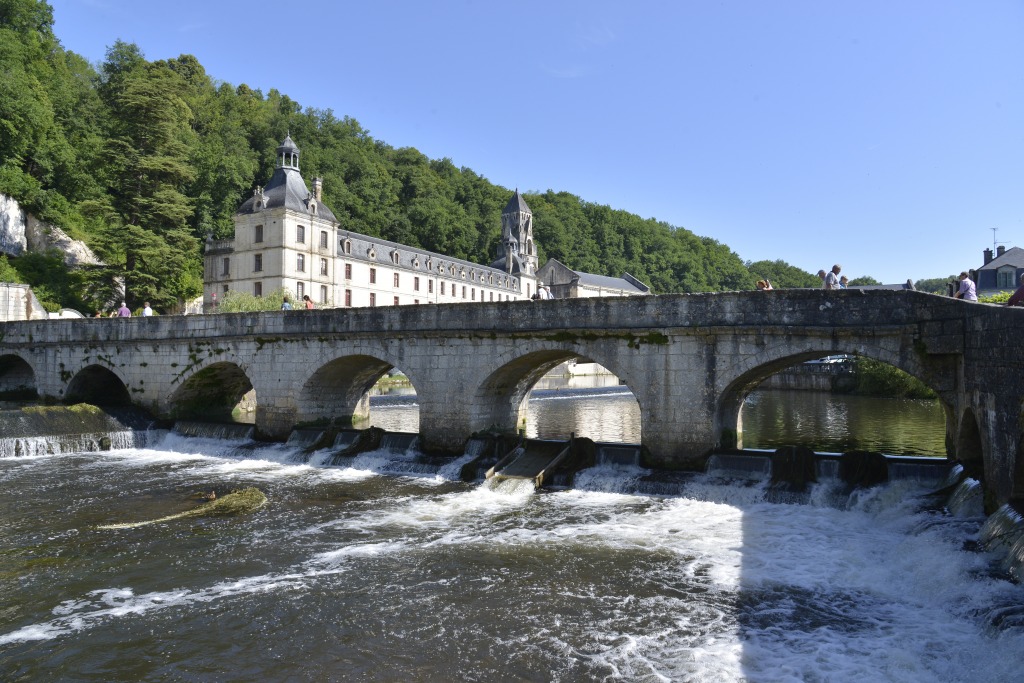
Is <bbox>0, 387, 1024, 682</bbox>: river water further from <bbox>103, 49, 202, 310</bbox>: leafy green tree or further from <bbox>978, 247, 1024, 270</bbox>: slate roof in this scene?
<bbox>978, 247, 1024, 270</bbox>: slate roof

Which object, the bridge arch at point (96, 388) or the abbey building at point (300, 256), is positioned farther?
the abbey building at point (300, 256)

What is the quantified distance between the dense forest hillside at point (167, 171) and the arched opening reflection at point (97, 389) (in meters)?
10.1

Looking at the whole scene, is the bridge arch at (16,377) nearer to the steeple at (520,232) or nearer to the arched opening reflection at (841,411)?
the arched opening reflection at (841,411)

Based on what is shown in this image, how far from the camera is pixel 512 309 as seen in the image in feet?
56.1

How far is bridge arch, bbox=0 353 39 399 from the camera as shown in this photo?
28578 millimetres

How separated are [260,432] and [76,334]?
31.9 feet

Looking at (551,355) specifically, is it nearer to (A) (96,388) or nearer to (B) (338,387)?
(B) (338,387)

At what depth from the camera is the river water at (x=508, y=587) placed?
277 inches

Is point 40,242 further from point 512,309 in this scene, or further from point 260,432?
point 512,309

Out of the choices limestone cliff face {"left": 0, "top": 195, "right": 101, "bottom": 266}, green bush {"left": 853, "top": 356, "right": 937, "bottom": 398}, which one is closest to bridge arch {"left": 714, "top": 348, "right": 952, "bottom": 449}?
green bush {"left": 853, "top": 356, "right": 937, "bottom": 398}

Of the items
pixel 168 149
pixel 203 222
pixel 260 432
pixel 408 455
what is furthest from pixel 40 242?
pixel 408 455

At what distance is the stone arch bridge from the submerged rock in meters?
5.17

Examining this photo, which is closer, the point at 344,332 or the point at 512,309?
the point at 512,309

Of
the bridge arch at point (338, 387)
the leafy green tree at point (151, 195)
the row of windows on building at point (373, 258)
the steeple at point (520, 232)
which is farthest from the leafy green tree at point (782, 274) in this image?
the bridge arch at point (338, 387)
